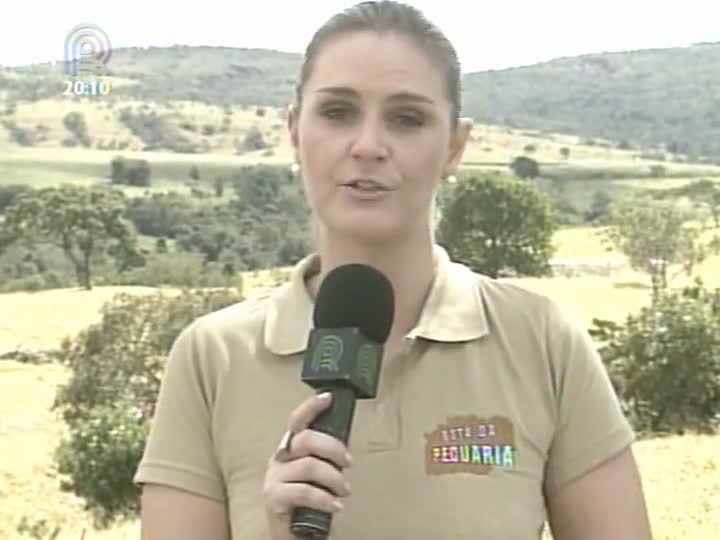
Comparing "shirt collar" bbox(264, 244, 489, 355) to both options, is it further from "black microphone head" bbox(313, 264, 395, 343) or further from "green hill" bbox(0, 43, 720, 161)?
"green hill" bbox(0, 43, 720, 161)

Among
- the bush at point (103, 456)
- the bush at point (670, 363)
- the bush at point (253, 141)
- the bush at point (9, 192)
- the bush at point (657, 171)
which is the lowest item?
the bush at point (103, 456)

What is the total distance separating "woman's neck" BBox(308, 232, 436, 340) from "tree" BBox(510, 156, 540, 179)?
1093cm

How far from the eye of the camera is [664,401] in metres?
8.09

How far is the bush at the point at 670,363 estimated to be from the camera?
8.00 m

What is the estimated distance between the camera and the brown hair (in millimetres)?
935

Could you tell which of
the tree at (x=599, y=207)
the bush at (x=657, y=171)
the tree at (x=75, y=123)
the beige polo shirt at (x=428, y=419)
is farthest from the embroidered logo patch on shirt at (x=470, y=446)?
the bush at (x=657, y=171)

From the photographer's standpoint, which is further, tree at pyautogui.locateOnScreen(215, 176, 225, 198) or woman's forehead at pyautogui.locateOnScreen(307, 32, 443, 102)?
tree at pyautogui.locateOnScreen(215, 176, 225, 198)

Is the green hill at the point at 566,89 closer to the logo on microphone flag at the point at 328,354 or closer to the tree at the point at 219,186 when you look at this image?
the tree at the point at 219,186

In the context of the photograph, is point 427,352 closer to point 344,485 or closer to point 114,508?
point 344,485

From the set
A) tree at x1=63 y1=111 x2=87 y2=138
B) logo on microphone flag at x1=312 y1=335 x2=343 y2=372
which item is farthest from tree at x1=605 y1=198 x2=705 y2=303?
logo on microphone flag at x1=312 y1=335 x2=343 y2=372

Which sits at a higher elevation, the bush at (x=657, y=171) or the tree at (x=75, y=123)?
the tree at (x=75, y=123)

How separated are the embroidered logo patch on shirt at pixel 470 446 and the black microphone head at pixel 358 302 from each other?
0.09m

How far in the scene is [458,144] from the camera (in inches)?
38.0

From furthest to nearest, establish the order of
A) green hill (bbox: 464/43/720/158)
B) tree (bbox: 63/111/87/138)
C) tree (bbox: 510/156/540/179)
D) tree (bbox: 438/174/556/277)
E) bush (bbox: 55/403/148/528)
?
green hill (bbox: 464/43/720/158) → tree (bbox: 510/156/540/179) → tree (bbox: 63/111/87/138) → tree (bbox: 438/174/556/277) → bush (bbox: 55/403/148/528)
